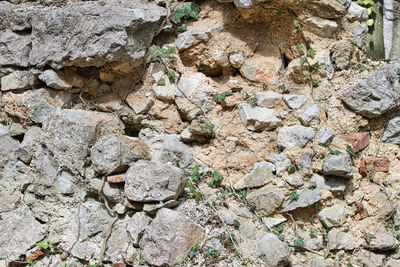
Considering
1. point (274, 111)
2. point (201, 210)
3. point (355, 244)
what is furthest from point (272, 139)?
point (355, 244)

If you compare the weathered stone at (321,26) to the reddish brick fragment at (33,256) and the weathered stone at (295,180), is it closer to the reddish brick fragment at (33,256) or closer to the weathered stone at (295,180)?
the weathered stone at (295,180)

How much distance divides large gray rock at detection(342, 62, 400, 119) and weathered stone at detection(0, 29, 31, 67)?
10.6ft

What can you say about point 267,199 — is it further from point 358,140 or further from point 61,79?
point 61,79

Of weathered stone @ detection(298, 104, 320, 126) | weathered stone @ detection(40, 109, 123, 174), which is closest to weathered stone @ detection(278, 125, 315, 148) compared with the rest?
weathered stone @ detection(298, 104, 320, 126)

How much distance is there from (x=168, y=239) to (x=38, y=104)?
6.30 ft

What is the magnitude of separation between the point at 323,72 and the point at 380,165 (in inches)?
39.9

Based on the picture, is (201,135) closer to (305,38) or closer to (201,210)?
(201,210)

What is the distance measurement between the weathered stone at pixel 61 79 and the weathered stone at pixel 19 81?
0.55 ft

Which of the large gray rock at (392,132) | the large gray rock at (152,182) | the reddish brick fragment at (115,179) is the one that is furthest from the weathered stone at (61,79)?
the large gray rock at (392,132)

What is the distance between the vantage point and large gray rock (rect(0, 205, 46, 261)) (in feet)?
11.2

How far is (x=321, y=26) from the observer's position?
352 cm

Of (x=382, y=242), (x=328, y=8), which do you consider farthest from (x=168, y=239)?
(x=328, y=8)

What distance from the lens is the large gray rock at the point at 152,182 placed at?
316cm

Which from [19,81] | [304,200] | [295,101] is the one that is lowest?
[304,200]
